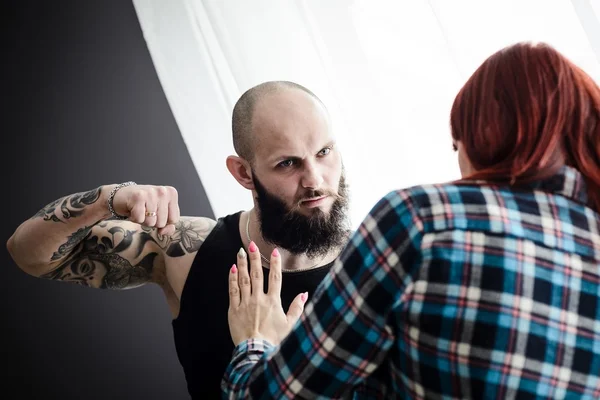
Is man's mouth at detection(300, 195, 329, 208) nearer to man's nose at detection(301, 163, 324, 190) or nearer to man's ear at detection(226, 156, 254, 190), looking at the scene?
man's nose at detection(301, 163, 324, 190)

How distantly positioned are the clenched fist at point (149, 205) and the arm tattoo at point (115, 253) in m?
0.20

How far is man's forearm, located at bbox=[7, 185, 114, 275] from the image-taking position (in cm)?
117

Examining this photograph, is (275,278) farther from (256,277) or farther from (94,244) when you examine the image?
(94,244)

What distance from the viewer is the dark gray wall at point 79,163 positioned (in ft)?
5.39

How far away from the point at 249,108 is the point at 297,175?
219 millimetres

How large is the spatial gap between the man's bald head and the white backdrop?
200mm

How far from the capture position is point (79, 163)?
1703 mm

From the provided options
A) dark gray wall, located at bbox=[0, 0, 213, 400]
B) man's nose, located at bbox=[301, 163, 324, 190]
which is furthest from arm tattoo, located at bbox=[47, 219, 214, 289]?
dark gray wall, located at bbox=[0, 0, 213, 400]

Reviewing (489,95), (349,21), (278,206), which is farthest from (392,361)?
(349,21)

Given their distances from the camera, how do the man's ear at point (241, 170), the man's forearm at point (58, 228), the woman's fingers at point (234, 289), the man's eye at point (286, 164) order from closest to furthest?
1. the woman's fingers at point (234, 289)
2. the man's forearm at point (58, 228)
3. the man's eye at point (286, 164)
4. the man's ear at point (241, 170)

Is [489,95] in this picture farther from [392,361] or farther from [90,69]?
[90,69]

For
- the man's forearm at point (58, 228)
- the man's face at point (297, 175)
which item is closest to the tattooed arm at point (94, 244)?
the man's forearm at point (58, 228)

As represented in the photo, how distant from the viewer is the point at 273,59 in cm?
161

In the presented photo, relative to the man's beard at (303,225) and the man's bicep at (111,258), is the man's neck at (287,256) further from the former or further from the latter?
the man's bicep at (111,258)
